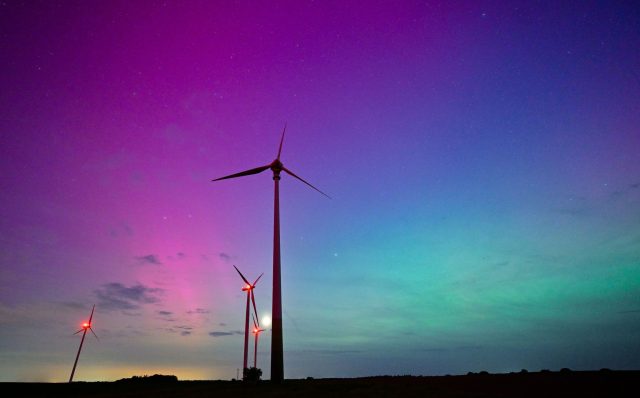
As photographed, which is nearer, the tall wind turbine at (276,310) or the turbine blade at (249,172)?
the tall wind turbine at (276,310)

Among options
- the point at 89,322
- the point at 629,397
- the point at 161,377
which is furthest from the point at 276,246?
the point at 89,322

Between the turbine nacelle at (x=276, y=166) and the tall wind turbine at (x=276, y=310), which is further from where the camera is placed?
the turbine nacelle at (x=276, y=166)

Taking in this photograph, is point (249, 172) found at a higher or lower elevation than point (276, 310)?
higher

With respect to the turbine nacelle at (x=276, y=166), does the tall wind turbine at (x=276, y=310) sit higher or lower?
lower

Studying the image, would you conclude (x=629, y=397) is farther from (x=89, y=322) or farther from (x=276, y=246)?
(x=89, y=322)

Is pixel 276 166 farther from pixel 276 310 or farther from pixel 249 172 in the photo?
pixel 276 310

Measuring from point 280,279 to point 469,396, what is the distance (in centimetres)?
2583

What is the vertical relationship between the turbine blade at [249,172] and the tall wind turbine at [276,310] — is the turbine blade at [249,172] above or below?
above

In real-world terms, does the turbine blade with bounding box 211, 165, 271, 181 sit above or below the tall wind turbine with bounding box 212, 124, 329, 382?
above

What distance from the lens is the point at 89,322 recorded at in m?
102

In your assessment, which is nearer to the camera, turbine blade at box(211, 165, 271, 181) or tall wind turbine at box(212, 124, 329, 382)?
tall wind turbine at box(212, 124, 329, 382)

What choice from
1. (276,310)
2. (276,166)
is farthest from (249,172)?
(276,310)

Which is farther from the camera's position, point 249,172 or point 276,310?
point 249,172

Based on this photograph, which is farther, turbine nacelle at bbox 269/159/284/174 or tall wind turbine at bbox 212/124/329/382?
turbine nacelle at bbox 269/159/284/174
